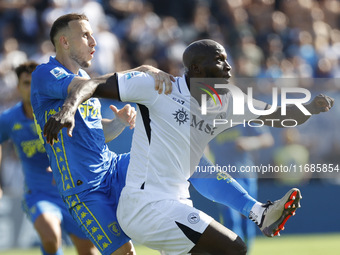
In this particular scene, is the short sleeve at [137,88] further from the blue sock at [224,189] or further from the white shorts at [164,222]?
the blue sock at [224,189]

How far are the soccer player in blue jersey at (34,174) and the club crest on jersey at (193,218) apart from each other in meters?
2.63

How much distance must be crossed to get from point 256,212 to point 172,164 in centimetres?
88

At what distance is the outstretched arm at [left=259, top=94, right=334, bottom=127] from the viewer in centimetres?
598

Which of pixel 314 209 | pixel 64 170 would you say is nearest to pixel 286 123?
pixel 64 170

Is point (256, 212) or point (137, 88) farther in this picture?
point (256, 212)

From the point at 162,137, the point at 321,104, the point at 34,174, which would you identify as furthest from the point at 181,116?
the point at 34,174

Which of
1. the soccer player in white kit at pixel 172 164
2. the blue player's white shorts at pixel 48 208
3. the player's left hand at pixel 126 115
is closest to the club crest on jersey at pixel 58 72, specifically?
the soccer player in white kit at pixel 172 164

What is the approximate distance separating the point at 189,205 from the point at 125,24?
33.6ft

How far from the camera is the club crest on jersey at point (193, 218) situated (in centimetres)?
514

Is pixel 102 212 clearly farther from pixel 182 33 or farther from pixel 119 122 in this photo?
pixel 182 33

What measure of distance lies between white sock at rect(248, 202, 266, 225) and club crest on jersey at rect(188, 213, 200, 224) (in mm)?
707

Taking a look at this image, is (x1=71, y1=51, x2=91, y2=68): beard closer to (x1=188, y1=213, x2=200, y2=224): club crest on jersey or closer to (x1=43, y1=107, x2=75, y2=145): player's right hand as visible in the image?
(x1=43, y1=107, x2=75, y2=145): player's right hand

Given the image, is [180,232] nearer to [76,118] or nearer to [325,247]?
[76,118]

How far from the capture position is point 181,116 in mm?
5332
